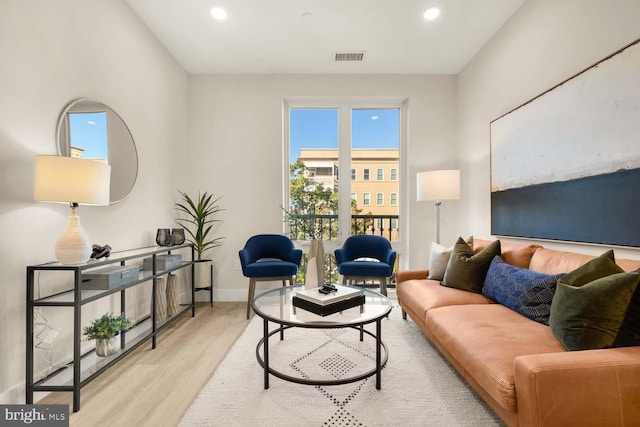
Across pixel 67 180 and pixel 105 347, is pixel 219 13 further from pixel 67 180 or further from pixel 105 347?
pixel 105 347

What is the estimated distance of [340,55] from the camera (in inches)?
135

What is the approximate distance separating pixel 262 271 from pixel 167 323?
96 centimetres

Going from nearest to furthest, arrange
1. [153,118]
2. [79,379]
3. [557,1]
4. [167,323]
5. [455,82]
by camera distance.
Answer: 1. [79,379]
2. [557,1]
3. [167,323]
4. [153,118]
5. [455,82]

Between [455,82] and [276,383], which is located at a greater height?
[455,82]

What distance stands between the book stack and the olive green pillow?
3.47 feet

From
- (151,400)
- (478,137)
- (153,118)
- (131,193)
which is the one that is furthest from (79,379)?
(478,137)

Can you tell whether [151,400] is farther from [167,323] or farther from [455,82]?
[455,82]

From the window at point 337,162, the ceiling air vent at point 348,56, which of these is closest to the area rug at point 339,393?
the window at point 337,162

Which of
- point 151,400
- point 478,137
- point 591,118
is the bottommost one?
point 151,400

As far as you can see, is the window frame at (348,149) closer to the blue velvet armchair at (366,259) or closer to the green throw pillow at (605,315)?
the blue velvet armchair at (366,259)

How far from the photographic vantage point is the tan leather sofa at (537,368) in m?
1.07

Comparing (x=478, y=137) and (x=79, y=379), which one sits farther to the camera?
(x=478, y=137)

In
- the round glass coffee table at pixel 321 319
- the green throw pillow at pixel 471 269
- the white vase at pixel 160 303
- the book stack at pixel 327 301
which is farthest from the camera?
the white vase at pixel 160 303

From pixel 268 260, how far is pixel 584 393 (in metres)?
2.88
